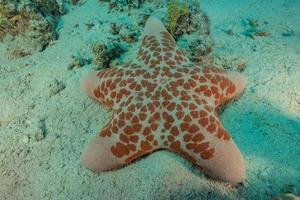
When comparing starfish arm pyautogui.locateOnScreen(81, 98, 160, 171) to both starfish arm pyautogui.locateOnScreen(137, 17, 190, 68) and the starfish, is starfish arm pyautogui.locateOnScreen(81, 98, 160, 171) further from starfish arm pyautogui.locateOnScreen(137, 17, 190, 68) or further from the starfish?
starfish arm pyautogui.locateOnScreen(137, 17, 190, 68)

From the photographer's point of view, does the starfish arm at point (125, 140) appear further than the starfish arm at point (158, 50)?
No

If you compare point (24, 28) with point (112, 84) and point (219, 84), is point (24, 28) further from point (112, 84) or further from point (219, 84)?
point (219, 84)

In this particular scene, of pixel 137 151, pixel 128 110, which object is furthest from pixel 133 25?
pixel 137 151

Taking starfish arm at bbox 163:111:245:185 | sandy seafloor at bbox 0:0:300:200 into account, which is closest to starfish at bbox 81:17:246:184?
starfish arm at bbox 163:111:245:185

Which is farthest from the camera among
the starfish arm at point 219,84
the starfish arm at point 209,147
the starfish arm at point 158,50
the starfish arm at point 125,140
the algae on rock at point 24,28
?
the algae on rock at point 24,28

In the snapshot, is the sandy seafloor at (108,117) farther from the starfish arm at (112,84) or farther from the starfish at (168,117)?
the starfish arm at (112,84)

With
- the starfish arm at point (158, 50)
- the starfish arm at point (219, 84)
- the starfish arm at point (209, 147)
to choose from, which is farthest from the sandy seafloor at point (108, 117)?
the starfish arm at point (158, 50)

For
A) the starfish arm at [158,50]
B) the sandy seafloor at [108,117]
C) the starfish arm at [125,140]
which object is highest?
the starfish arm at [158,50]
